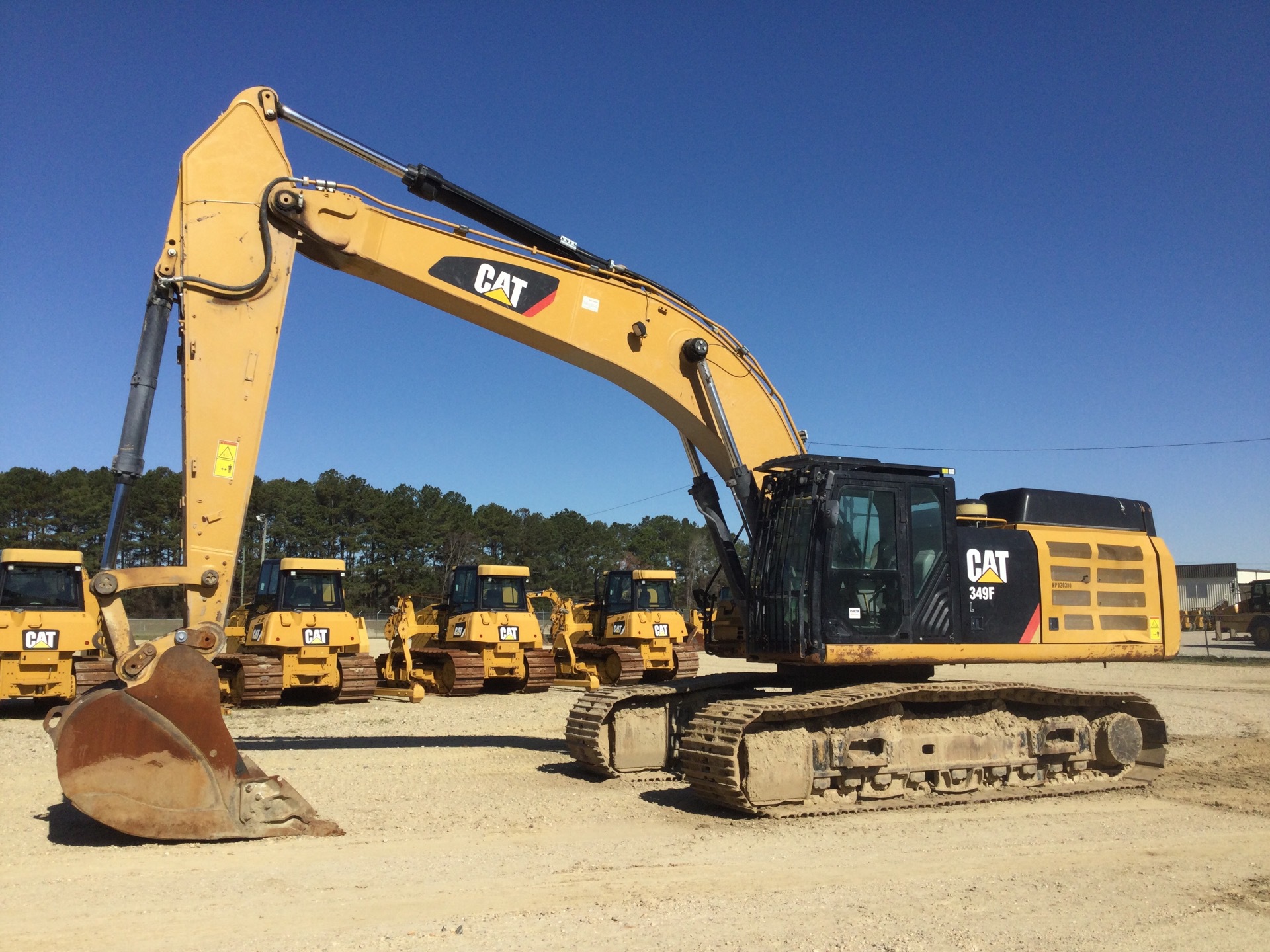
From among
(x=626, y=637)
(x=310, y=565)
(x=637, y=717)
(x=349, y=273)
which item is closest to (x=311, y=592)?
(x=310, y=565)

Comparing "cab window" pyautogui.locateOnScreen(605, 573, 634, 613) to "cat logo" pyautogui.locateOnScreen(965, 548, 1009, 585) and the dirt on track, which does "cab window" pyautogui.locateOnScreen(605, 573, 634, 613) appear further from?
"cat logo" pyautogui.locateOnScreen(965, 548, 1009, 585)

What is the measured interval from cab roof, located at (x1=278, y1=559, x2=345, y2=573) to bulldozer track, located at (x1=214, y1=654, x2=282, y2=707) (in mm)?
1967

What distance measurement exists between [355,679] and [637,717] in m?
9.50

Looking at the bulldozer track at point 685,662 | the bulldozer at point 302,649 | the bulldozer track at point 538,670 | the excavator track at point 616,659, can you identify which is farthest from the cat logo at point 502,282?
the bulldozer track at point 685,662

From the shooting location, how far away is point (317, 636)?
17547 mm

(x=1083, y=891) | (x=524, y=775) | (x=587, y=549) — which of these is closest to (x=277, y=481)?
(x=587, y=549)

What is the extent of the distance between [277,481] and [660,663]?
2459 inches

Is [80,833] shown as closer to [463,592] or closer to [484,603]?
[484,603]

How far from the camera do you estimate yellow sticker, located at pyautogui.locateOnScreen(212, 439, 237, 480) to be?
7.55 metres

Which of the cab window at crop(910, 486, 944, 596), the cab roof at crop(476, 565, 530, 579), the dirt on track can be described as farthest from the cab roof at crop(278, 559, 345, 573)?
the cab window at crop(910, 486, 944, 596)

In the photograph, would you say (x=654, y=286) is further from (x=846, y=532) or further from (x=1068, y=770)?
(x=1068, y=770)

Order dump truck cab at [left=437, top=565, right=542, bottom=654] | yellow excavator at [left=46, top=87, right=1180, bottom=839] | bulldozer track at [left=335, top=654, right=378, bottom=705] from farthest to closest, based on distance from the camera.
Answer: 1. dump truck cab at [left=437, top=565, right=542, bottom=654]
2. bulldozer track at [left=335, top=654, right=378, bottom=705]
3. yellow excavator at [left=46, top=87, right=1180, bottom=839]

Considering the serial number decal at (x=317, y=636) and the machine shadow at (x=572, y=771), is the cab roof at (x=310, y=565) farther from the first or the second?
the machine shadow at (x=572, y=771)

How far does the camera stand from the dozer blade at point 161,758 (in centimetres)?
651
